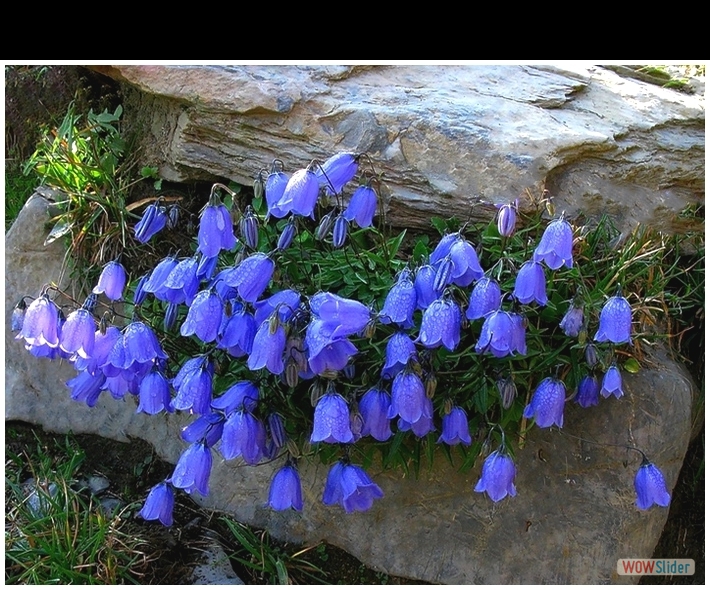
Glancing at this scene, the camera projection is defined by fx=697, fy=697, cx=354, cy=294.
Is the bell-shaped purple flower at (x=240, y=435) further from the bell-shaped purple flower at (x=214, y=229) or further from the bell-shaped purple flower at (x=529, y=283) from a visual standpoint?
the bell-shaped purple flower at (x=529, y=283)

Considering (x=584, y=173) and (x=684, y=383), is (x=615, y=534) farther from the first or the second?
(x=584, y=173)

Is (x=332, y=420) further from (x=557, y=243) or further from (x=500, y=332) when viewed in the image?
(x=557, y=243)

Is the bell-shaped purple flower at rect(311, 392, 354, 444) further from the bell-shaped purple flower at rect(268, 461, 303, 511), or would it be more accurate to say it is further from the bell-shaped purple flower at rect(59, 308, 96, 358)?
the bell-shaped purple flower at rect(59, 308, 96, 358)

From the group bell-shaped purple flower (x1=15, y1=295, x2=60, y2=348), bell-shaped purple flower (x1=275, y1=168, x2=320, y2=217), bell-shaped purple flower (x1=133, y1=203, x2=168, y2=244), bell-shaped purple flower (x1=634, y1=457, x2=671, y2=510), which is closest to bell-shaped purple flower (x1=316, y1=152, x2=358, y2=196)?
bell-shaped purple flower (x1=275, y1=168, x2=320, y2=217)

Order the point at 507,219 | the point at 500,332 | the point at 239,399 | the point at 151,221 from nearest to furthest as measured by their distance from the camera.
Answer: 1. the point at 500,332
2. the point at 239,399
3. the point at 507,219
4. the point at 151,221
